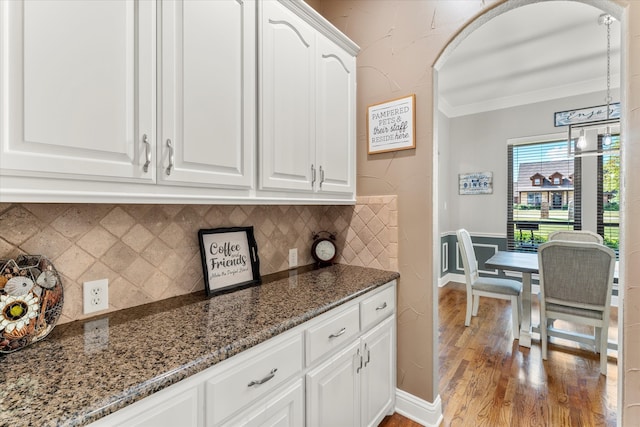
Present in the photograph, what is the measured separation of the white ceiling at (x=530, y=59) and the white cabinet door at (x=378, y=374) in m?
2.24

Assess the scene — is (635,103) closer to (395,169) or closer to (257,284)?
(395,169)

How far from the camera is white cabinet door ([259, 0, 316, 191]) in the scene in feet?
4.46

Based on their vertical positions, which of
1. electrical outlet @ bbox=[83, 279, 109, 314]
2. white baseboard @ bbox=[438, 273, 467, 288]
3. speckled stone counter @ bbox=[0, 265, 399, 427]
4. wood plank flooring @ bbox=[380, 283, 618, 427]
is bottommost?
wood plank flooring @ bbox=[380, 283, 618, 427]

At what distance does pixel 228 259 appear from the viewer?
1.54 meters

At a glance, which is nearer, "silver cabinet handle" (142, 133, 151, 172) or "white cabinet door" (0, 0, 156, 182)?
"white cabinet door" (0, 0, 156, 182)

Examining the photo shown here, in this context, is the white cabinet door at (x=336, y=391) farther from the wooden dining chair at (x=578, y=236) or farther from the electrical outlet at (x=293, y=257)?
the wooden dining chair at (x=578, y=236)

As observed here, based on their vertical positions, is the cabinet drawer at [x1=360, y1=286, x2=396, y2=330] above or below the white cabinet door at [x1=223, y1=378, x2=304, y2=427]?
above

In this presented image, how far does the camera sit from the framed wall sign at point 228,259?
1.45 metres

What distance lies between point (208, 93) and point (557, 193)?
4718mm

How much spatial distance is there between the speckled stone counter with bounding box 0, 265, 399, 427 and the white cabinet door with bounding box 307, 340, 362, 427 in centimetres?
26

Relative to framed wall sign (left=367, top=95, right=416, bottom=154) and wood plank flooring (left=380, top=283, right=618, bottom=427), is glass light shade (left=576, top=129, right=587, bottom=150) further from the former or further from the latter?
framed wall sign (left=367, top=95, right=416, bottom=154)

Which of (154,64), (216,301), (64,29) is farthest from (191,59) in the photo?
(216,301)

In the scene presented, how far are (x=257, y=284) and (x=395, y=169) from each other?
3.48ft

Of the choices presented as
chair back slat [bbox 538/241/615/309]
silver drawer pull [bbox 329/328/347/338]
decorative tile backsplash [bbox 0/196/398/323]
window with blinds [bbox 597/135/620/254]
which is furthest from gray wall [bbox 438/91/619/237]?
silver drawer pull [bbox 329/328/347/338]
